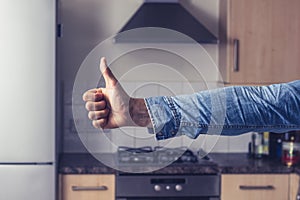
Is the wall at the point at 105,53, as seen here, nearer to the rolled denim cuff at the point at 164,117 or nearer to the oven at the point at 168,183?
the oven at the point at 168,183

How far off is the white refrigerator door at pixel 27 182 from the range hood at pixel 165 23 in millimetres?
797

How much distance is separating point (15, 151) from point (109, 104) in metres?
1.67

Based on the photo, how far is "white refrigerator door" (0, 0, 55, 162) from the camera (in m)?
2.63

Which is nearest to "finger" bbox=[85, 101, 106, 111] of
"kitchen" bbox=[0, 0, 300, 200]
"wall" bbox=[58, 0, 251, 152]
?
"kitchen" bbox=[0, 0, 300, 200]

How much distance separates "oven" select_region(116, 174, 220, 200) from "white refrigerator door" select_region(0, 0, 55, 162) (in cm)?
39

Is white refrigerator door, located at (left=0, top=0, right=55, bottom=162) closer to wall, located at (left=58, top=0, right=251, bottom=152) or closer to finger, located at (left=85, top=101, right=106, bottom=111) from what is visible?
wall, located at (left=58, top=0, right=251, bottom=152)

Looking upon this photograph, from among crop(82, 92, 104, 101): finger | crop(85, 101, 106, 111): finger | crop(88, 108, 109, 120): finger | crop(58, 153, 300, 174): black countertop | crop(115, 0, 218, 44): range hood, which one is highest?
crop(115, 0, 218, 44): range hood

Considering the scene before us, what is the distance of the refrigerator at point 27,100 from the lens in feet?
8.65

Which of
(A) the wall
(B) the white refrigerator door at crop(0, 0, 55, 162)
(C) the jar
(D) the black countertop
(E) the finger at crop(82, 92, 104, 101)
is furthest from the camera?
(A) the wall

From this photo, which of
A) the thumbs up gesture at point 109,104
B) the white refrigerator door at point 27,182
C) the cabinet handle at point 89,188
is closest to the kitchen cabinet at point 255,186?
the cabinet handle at point 89,188

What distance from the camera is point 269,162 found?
9.78 feet

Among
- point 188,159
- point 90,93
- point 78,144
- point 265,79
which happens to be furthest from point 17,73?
point 90,93

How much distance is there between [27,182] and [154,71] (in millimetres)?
1009

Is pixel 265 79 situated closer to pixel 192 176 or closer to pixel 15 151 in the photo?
pixel 192 176
